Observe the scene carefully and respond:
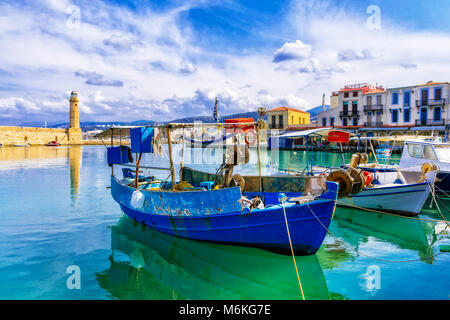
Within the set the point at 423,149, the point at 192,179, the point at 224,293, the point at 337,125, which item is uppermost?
the point at 337,125

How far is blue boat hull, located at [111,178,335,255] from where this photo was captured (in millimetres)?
7051

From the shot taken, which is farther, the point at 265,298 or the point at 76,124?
the point at 76,124

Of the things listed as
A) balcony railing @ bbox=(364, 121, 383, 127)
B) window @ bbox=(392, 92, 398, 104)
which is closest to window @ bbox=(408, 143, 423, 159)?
balcony railing @ bbox=(364, 121, 383, 127)

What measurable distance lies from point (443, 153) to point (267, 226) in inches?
482

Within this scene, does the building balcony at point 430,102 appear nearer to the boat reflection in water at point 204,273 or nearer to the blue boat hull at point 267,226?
the boat reflection in water at point 204,273

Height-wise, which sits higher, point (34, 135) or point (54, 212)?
point (34, 135)

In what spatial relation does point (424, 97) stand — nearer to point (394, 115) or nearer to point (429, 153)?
point (394, 115)

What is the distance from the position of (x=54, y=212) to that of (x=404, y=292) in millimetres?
13269

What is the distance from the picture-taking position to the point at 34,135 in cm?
8238

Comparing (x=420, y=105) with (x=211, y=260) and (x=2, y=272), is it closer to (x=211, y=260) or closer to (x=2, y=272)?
(x=211, y=260)

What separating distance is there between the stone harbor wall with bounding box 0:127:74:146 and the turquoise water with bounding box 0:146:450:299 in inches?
3094

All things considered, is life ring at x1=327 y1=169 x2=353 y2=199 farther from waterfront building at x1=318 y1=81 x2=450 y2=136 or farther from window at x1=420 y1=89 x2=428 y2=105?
window at x1=420 y1=89 x2=428 y2=105
